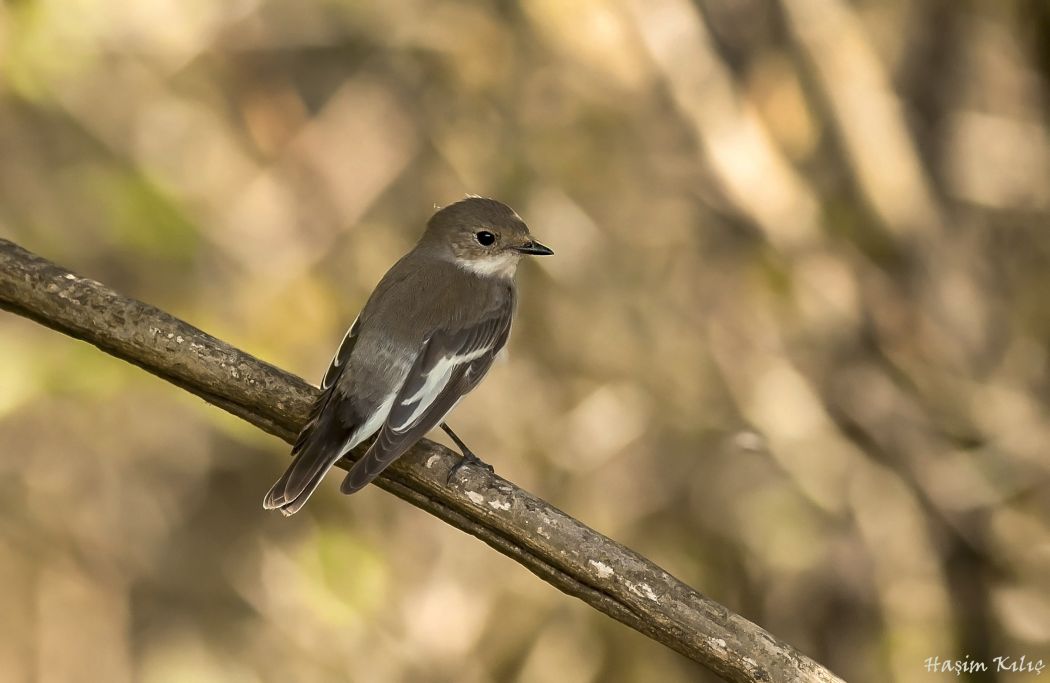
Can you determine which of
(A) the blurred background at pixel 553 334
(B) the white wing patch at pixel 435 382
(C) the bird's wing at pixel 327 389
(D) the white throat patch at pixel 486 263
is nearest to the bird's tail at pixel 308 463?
(C) the bird's wing at pixel 327 389

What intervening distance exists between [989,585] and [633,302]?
81.7 inches

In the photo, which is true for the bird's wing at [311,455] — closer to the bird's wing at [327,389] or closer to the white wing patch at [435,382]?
the bird's wing at [327,389]

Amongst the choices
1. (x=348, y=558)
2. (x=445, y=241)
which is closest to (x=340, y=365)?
(x=445, y=241)

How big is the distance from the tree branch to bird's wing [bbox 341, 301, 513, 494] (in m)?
0.08

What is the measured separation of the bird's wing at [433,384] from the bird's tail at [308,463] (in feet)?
0.28

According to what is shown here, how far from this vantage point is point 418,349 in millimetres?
3574

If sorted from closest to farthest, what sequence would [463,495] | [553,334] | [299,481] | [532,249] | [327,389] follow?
1. [463,495]
2. [299,481]
3. [327,389]
4. [532,249]
5. [553,334]

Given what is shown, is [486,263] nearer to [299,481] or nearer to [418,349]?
[418,349]

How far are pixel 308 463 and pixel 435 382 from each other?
0.55 m

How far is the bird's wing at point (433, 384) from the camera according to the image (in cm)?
305

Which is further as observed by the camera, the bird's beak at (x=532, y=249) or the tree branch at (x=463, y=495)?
the bird's beak at (x=532, y=249)

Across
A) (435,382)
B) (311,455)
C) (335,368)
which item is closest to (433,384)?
(435,382)

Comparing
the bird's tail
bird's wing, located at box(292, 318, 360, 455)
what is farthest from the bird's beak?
the bird's tail

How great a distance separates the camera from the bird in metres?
3.12
